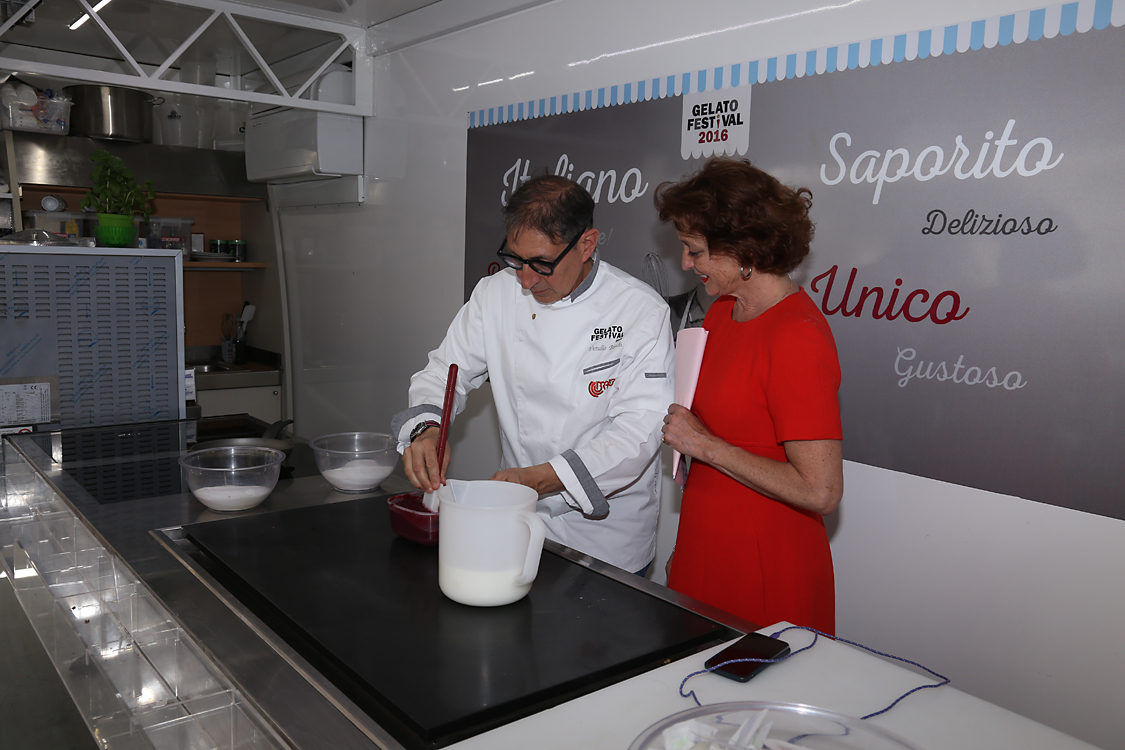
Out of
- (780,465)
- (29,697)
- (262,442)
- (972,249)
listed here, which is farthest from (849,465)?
(29,697)

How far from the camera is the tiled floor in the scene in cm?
147

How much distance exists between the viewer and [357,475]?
1.44 meters

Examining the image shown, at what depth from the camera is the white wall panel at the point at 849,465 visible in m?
1.58

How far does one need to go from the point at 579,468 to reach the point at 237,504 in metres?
0.57

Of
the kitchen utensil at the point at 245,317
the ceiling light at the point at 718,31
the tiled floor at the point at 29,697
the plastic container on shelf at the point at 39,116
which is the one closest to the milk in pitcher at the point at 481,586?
the tiled floor at the point at 29,697

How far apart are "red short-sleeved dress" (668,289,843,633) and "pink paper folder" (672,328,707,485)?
3cm

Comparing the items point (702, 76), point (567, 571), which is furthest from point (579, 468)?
point (702, 76)

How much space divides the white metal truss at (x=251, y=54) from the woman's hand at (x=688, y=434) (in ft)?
8.08

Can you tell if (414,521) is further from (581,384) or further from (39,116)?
(39,116)

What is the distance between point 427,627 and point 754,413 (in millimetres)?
730

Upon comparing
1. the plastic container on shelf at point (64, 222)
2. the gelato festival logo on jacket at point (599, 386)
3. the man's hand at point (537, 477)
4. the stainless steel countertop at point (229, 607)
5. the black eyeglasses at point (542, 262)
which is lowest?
the stainless steel countertop at point (229, 607)

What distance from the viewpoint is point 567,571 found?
1075 millimetres

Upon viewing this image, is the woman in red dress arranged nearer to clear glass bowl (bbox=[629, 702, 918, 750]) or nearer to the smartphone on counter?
the smartphone on counter

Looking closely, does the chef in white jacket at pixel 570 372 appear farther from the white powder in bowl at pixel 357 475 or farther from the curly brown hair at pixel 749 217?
the curly brown hair at pixel 749 217
